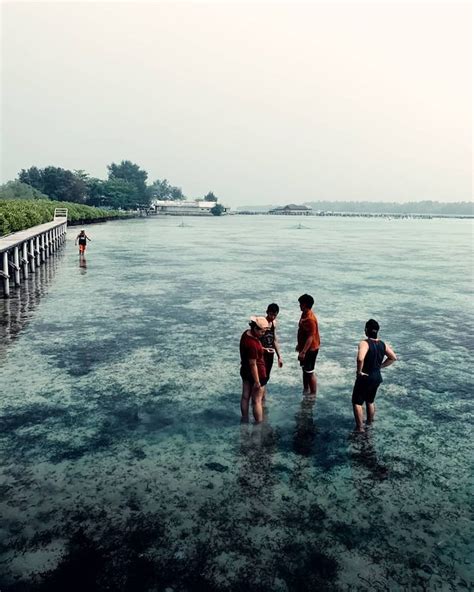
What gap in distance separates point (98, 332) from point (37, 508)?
7.97 meters

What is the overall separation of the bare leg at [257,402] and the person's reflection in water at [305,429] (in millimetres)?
621

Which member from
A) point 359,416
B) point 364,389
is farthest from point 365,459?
point 364,389

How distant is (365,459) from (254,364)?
2045 millimetres

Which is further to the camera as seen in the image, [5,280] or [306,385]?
[5,280]

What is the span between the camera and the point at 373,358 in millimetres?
6848

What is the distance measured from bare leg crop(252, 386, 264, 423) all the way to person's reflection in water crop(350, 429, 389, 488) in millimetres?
1462

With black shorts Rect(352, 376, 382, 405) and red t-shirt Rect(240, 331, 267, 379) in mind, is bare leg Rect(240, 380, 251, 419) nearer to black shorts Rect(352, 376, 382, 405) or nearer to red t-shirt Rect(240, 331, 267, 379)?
red t-shirt Rect(240, 331, 267, 379)

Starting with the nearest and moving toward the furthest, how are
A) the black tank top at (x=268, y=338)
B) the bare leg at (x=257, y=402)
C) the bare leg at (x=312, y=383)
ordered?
1. the bare leg at (x=257, y=402)
2. the black tank top at (x=268, y=338)
3. the bare leg at (x=312, y=383)

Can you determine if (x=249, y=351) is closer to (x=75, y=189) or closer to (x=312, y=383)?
(x=312, y=383)

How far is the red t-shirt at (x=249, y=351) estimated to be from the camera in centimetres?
687

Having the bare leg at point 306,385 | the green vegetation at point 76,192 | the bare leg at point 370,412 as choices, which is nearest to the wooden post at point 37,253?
the bare leg at point 306,385

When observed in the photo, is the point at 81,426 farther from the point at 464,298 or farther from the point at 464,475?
the point at 464,298

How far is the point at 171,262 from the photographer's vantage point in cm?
3067

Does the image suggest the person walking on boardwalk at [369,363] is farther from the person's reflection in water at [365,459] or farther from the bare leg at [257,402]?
the bare leg at [257,402]
